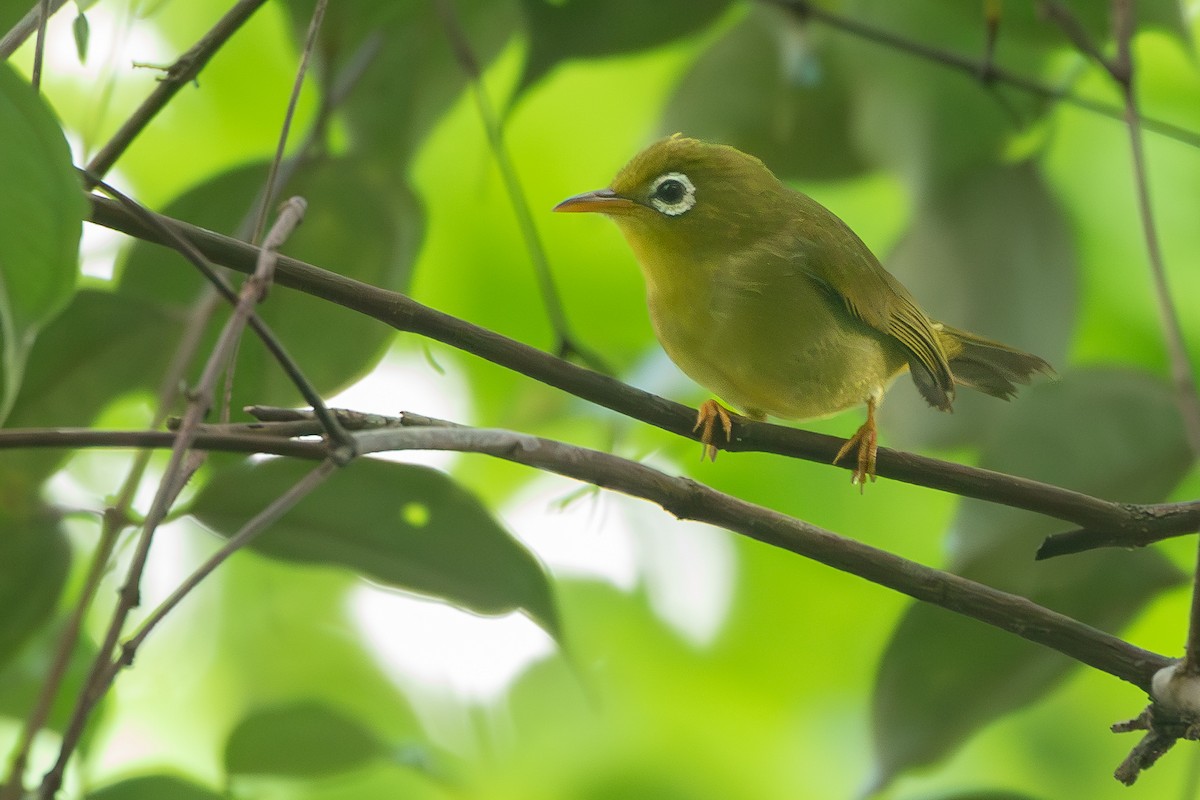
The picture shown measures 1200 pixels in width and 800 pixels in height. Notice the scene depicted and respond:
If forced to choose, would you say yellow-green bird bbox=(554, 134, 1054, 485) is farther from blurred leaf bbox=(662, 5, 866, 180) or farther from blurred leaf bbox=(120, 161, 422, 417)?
blurred leaf bbox=(120, 161, 422, 417)

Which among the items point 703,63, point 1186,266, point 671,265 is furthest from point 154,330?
point 1186,266

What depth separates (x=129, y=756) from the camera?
2.78 m

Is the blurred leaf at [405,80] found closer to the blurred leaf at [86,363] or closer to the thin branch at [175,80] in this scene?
the blurred leaf at [86,363]

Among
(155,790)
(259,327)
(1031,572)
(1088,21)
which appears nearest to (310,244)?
(155,790)

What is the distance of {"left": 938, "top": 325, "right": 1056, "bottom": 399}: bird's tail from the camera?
187cm

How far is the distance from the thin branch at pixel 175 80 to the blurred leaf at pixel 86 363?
378 millimetres

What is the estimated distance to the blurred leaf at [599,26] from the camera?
1.88 m

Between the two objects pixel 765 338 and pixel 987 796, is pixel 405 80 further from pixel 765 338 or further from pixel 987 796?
pixel 987 796

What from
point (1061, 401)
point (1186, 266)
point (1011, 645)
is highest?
point (1186, 266)

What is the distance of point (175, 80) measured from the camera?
4.10 feet

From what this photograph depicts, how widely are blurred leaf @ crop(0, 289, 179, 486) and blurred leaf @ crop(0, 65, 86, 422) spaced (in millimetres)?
730

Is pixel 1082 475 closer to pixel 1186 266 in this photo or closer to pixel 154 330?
pixel 154 330

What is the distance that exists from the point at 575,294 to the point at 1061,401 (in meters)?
1.48

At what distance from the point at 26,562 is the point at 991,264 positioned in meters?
1.51
